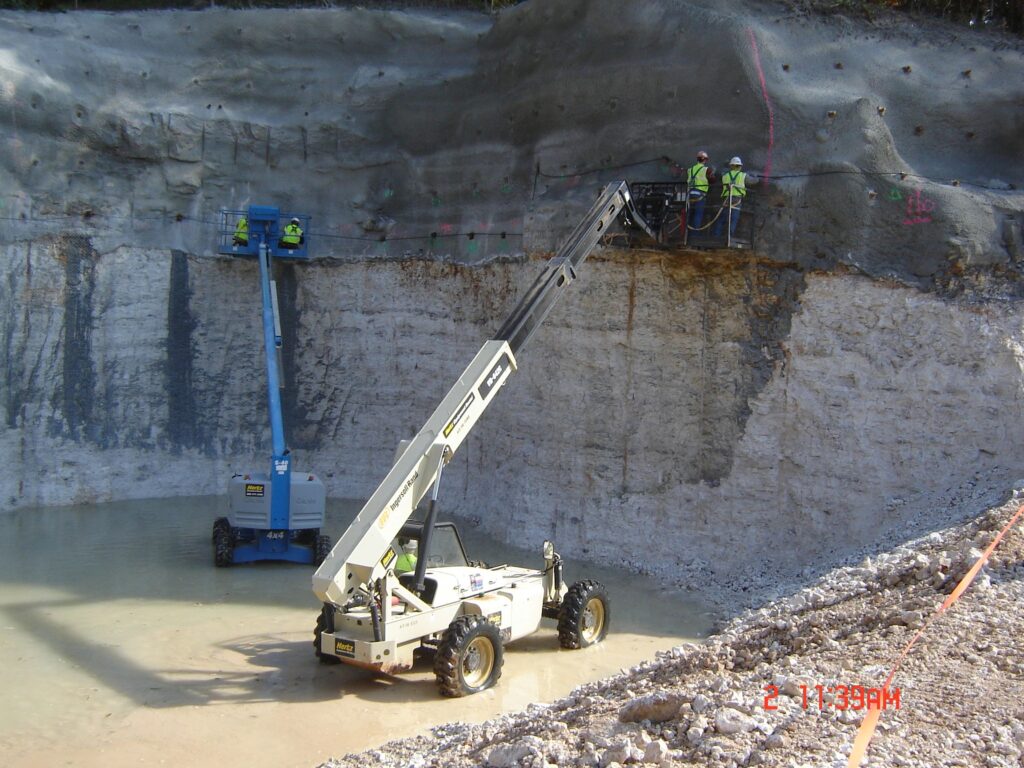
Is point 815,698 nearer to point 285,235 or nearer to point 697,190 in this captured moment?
point 697,190

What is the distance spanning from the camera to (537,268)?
1795cm

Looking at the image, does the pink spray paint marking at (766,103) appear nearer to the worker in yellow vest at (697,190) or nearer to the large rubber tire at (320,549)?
the worker in yellow vest at (697,190)

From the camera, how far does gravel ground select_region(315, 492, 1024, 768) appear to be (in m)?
6.52

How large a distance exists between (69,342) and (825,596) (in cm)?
1588

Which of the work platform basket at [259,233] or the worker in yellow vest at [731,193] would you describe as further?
the work platform basket at [259,233]

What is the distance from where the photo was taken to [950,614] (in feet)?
28.5

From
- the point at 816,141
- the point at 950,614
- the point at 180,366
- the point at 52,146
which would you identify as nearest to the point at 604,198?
the point at 816,141

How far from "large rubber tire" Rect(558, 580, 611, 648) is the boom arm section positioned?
2.65 metres

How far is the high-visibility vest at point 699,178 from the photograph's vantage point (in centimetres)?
1509

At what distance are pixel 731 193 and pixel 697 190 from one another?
0.53 m

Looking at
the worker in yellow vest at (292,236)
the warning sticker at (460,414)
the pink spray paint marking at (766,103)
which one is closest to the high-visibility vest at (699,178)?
the pink spray paint marking at (766,103)

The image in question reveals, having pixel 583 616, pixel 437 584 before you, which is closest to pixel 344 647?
pixel 437 584

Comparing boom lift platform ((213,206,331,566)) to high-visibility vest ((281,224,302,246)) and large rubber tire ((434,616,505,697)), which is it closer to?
high-visibility vest ((281,224,302,246))
